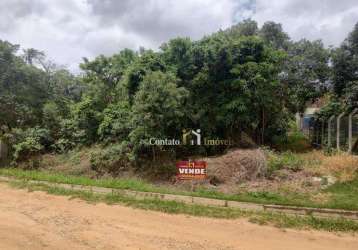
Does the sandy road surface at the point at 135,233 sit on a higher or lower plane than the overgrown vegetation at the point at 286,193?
lower

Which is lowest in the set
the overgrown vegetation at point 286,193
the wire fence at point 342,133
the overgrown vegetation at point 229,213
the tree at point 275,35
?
the overgrown vegetation at point 229,213

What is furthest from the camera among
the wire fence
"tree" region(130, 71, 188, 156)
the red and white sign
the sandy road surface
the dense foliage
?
the wire fence

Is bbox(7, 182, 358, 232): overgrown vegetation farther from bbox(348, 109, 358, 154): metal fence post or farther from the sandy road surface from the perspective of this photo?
bbox(348, 109, 358, 154): metal fence post

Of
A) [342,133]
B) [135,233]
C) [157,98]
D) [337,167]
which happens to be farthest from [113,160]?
[342,133]

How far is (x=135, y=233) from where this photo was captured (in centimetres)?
532

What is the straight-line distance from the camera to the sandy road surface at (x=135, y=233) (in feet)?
15.7

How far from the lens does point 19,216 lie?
6.38 m

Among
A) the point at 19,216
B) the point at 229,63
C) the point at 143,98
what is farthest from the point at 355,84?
the point at 19,216

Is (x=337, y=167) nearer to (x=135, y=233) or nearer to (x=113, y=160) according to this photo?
(x=135, y=233)

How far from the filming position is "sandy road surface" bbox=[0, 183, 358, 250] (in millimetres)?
4785

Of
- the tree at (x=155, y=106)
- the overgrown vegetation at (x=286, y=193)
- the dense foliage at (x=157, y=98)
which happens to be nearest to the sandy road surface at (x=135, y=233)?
the overgrown vegetation at (x=286, y=193)

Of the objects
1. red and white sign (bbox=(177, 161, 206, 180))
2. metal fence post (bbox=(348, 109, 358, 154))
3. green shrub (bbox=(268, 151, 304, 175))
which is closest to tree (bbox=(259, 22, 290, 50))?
metal fence post (bbox=(348, 109, 358, 154))

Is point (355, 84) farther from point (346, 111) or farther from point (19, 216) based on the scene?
point (19, 216)

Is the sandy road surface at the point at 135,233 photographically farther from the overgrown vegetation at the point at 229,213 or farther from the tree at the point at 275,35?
the tree at the point at 275,35
